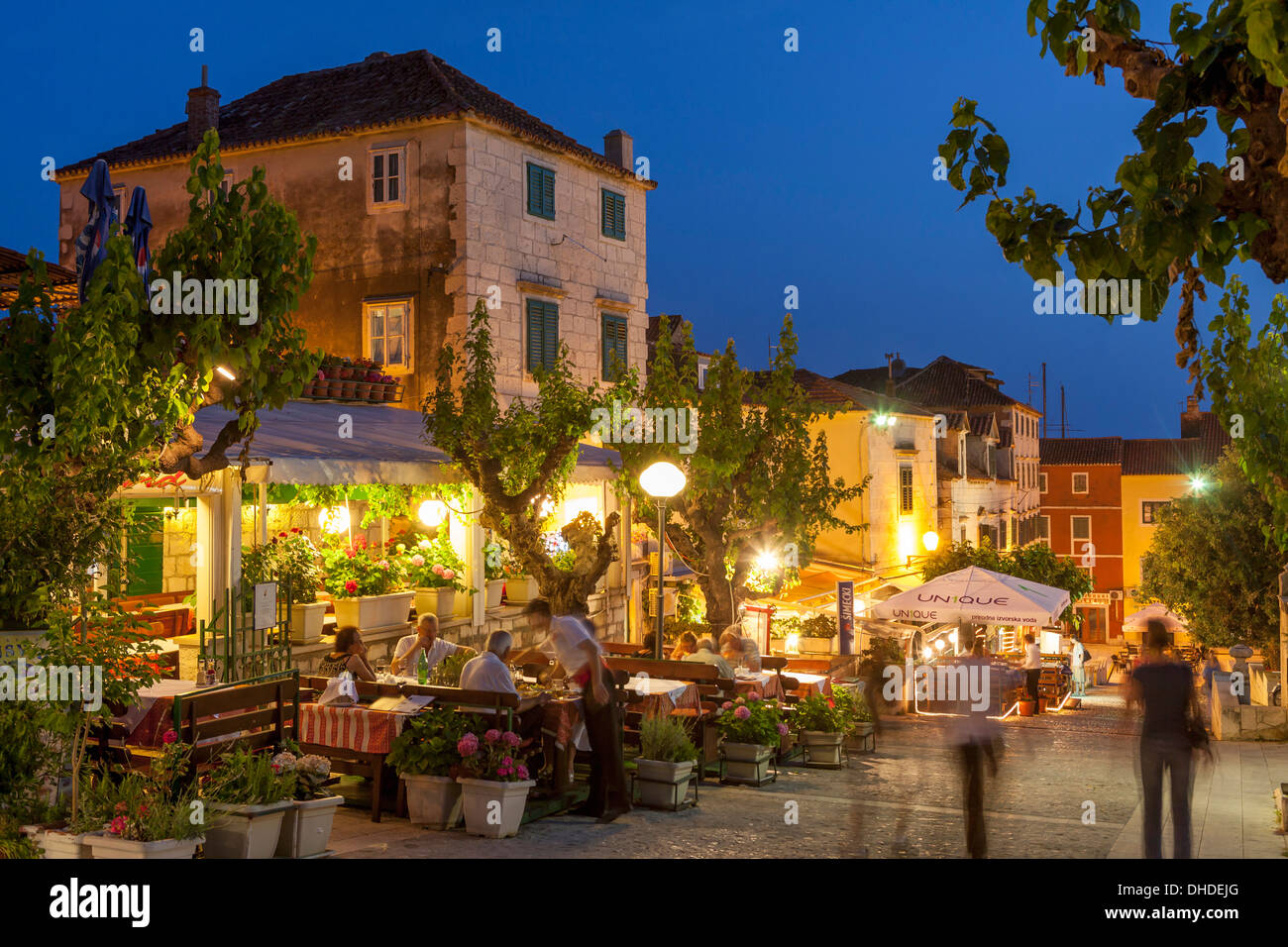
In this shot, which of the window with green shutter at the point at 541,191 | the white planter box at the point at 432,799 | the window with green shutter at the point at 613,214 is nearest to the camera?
the white planter box at the point at 432,799

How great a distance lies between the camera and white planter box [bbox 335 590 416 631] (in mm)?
15047

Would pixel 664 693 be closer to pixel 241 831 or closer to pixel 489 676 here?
pixel 489 676

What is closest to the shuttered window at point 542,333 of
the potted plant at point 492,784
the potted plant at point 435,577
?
the potted plant at point 435,577

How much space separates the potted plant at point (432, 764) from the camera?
31.3 ft

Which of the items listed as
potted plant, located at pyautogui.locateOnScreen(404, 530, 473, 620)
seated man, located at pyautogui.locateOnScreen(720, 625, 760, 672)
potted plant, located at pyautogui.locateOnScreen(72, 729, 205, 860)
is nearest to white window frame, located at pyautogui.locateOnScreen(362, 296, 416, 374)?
potted plant, located at pyautogui.locateOnScreen(404, 530, 473, 620)

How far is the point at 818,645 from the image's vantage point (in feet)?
86.6

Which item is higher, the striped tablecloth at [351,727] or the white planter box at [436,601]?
the white planter box at [436,601]

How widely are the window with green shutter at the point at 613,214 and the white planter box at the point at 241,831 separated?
1868cm

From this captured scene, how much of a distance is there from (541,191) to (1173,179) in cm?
1982

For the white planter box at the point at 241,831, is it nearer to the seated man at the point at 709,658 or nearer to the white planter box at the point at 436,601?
the seated man at the point at 709,658

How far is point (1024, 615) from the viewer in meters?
21.2
